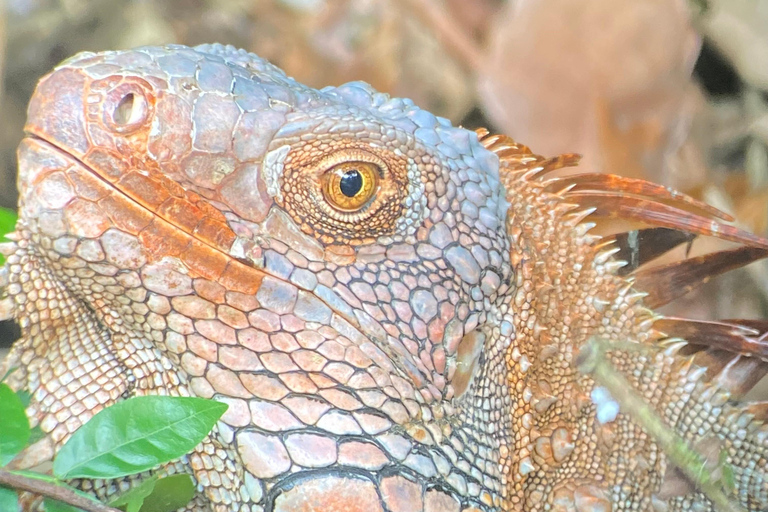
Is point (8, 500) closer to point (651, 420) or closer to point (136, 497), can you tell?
point (136, 497)

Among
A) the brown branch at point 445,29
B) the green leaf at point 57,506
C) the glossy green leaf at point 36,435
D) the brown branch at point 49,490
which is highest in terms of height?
the brown branch at point 445,29

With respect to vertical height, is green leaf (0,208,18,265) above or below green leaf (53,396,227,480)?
above

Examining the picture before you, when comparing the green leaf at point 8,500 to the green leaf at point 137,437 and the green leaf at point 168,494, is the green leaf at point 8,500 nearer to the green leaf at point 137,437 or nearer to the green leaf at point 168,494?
the green leaf at point 137,437

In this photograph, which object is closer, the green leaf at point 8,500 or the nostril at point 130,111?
the green leaf at point 8,500

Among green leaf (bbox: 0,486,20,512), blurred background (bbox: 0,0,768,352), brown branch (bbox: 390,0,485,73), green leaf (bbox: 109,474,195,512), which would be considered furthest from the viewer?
brown branch (bbox: 390,0,485,73)

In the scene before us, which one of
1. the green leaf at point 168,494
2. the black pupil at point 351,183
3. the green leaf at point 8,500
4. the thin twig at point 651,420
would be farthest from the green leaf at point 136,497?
the thin twig at point 651,420

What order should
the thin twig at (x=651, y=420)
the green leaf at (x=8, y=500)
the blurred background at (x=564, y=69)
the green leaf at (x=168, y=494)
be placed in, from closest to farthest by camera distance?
the green leaf at (x=8, y=500) → the green leaf at (x=168, y=494) → the thin twig at (x=651, y=420) → the blurred background at (x=564, y=69)

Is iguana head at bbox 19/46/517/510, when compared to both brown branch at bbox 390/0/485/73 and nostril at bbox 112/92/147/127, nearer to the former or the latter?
nostril at bbox 112/92/147/127

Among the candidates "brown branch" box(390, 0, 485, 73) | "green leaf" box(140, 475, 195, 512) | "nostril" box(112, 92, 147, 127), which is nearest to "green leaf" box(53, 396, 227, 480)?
"green leaf" box(140, 475, 195, 512)
